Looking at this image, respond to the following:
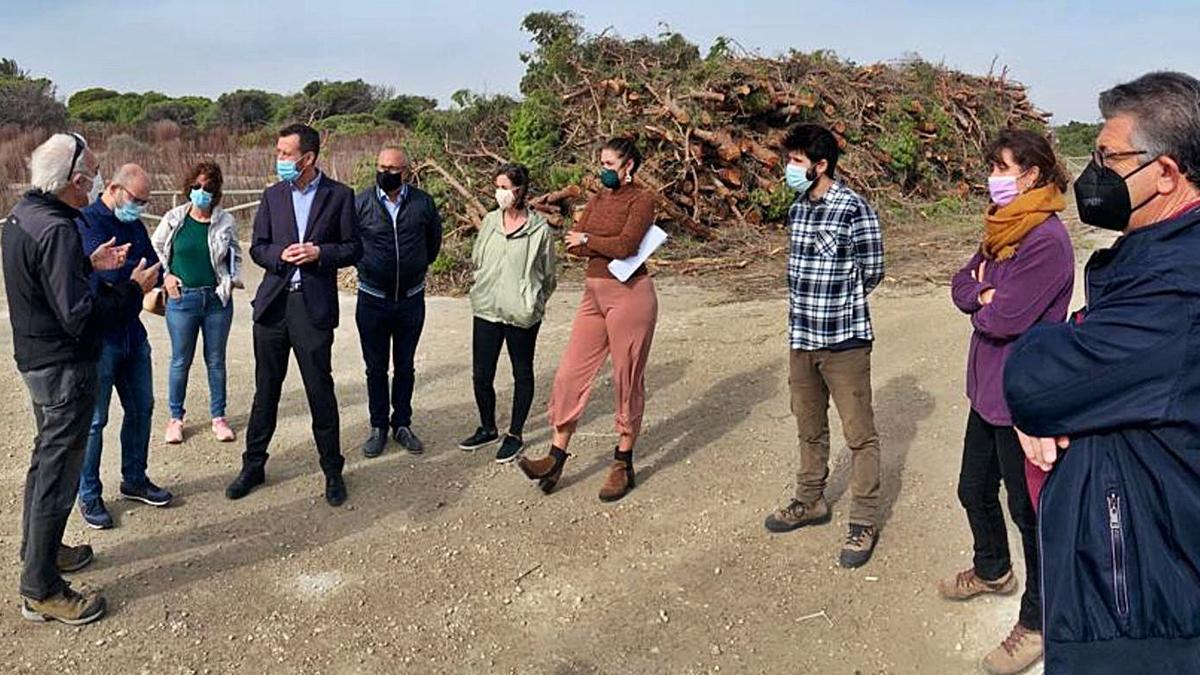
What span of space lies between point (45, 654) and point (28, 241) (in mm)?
1596

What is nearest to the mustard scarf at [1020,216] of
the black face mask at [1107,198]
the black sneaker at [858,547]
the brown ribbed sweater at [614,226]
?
the black face mask at [1107,198]

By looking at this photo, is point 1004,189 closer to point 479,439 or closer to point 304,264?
point 304,264

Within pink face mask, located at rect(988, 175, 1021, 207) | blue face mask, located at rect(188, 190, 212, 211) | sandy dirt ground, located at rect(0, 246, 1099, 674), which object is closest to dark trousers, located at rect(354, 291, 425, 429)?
sandy dirt ground, located at rect(0, 246, 1099, 674)

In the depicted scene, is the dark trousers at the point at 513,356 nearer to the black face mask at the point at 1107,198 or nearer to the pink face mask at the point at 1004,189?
the pink face mask at the point at 1004,189

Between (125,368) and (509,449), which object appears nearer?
(125,368)

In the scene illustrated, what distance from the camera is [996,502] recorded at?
3.68 meters

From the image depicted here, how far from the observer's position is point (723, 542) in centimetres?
445

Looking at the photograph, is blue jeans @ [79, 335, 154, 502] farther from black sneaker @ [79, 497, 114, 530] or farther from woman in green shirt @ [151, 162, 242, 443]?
woman in green shirt @ [151, 162, 242, 443]

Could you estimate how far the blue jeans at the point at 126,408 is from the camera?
→ 4.58m

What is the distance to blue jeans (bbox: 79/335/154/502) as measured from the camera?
4.58 m

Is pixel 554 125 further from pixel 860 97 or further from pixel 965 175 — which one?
pixel 965 175

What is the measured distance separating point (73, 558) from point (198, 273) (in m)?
2.10

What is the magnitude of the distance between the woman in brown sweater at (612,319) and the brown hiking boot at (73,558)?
210 centimetres

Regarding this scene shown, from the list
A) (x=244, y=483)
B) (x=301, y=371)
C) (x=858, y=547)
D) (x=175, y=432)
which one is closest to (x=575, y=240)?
(x=301, y=371)
